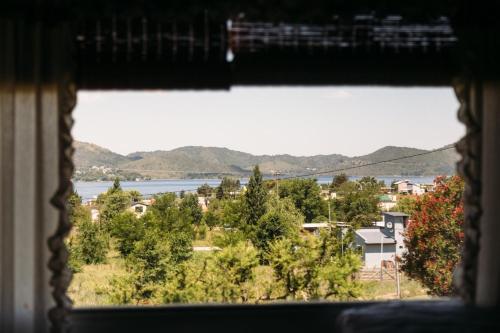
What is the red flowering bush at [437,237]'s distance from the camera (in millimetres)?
4129

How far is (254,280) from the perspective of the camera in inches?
116

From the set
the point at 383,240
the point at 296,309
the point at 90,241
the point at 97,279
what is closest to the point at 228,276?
the point at 296,309

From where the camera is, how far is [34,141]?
1.35 meters

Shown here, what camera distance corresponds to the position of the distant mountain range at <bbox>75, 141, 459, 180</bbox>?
435 cm

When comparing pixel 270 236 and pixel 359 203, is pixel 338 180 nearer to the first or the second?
pixel 359 203

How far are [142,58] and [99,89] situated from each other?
7.0 inches

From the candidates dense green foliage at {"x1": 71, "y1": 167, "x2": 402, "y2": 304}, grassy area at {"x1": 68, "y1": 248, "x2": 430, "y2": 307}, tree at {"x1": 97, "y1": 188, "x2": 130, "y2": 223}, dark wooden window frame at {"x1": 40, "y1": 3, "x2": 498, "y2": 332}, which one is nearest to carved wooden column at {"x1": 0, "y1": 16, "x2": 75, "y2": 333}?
dark wooden window frame at {"x1": 40, "y1": 3, "x2": 498, "y2": 332}

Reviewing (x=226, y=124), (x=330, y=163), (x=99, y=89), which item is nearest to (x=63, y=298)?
(x=99, y=89)

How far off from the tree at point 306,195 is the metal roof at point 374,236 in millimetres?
520

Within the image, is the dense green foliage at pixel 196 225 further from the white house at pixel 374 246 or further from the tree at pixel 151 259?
the white house at pixel 374 246

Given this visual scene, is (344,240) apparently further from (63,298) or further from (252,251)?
(63,298)

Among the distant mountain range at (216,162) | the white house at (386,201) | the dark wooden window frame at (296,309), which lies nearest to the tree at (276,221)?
the distant mountain range at (216,162)

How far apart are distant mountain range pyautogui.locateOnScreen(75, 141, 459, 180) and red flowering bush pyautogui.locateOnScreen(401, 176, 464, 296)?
0.39 m

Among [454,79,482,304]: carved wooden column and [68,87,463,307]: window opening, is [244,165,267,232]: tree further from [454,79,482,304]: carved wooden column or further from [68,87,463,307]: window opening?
[454,79,482,304]: carved wooden column
